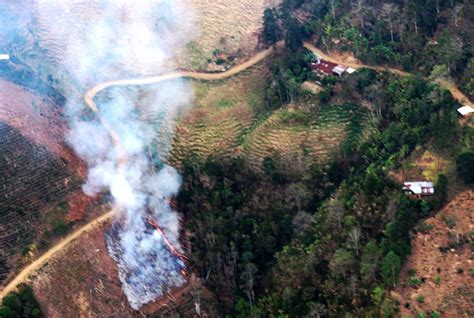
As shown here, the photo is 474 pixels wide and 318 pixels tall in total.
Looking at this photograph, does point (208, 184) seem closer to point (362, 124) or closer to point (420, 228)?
point (362, 124)

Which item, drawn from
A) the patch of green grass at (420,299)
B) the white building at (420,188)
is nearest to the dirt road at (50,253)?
the white building at (420,188)

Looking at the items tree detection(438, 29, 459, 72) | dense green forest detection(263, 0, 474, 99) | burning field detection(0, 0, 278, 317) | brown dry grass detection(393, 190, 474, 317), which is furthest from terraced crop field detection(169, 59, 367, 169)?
brown dry grass detection(393, 190, 474, 317)

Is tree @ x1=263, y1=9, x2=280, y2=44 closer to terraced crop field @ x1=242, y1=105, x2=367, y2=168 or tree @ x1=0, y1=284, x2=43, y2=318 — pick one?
terraced crop field @ x1=242, y1=105, x2=367, y2=168

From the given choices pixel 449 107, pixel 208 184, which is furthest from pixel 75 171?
pixel 449 107

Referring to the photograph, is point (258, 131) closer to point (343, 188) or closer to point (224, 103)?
point (224, 103)

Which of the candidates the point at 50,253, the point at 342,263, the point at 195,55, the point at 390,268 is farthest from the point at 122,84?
the point at 390,268
